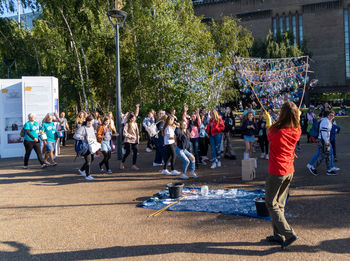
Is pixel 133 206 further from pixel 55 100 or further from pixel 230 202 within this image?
pixel 55 100

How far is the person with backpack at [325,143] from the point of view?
9.23 metres

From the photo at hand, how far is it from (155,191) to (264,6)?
69.0 m

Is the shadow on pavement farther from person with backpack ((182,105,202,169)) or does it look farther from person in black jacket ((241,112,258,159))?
person with backpack ((182,105,202,169))

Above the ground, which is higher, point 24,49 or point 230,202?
point 24,49

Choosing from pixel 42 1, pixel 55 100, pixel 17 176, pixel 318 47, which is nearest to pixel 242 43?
pixel 42 1

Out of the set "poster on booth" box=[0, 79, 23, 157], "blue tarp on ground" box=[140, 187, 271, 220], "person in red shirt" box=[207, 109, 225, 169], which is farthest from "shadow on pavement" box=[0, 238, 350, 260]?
"poster on booth" box=[0, 79, 23, 157]

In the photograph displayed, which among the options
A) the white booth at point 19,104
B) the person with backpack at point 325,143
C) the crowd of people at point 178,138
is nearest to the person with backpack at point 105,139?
the crowd of people at point 178,138

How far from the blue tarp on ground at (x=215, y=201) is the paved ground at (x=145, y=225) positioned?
0.28 meters

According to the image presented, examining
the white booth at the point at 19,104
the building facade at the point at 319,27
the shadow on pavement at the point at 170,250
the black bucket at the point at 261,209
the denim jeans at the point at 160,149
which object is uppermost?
the building facade at the point at 319,27

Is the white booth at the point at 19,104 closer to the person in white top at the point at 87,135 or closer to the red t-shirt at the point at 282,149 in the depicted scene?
the person in white top at the point at 87,135

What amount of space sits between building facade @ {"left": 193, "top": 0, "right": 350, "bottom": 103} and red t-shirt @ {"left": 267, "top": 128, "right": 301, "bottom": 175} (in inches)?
2437

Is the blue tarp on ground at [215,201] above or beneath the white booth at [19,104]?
beneath

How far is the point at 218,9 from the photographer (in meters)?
71.1

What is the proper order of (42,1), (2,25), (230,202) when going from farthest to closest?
(2,25), (42,1), (230,202)
